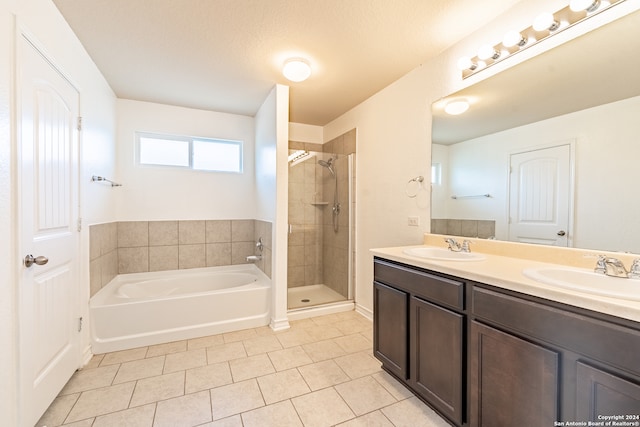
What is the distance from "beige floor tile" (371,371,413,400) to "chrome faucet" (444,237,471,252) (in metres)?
1.02

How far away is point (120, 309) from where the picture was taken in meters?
2.25

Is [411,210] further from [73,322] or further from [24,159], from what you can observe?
[73,322]

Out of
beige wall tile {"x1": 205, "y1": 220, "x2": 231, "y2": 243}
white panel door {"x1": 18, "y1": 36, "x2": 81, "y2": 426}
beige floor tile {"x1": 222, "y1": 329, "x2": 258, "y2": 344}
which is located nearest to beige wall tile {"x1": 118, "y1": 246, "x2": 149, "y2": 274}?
beige wall tile {"x1": 205, "y1": 220, "x2": 231, "y2": 243}

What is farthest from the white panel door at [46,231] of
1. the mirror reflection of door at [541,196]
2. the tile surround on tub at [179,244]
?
the mirror reflection of door at [541,196]

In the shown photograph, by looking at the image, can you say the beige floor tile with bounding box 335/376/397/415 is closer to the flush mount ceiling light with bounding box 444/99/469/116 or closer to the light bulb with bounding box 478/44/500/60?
the flush mount ceiling light with bounding box 444/99/469/116

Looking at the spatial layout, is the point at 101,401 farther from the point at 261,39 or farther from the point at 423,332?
the point at 261,39

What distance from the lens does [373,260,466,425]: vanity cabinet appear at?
1346mm

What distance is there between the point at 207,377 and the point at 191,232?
6.21ft

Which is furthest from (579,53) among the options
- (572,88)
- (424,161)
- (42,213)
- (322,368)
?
(42,213)

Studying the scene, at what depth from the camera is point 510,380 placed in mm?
1106

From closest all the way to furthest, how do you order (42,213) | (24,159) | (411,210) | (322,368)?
(24,159) → (42,213) → (322,368) → (411,210)

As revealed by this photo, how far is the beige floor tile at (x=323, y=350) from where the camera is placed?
7.04ft

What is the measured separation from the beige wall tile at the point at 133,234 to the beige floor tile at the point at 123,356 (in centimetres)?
126

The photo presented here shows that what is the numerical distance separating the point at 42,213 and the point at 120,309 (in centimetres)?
114
